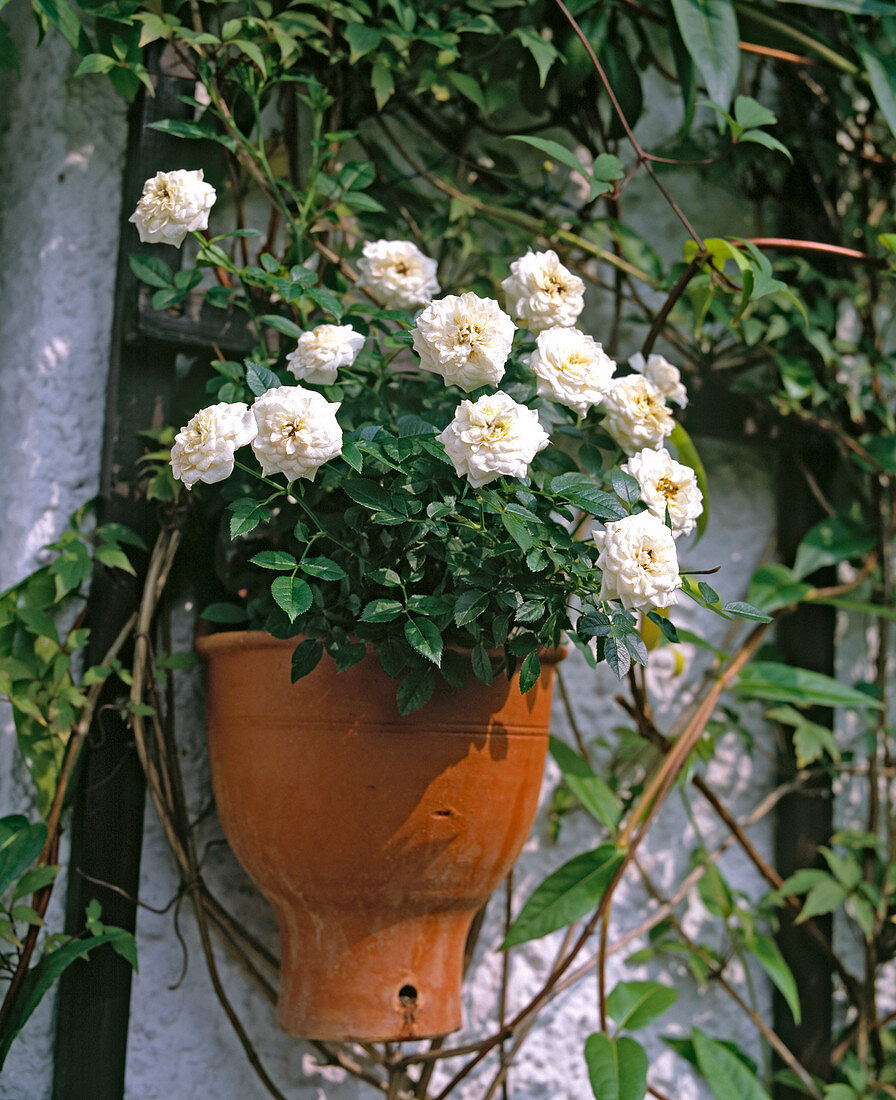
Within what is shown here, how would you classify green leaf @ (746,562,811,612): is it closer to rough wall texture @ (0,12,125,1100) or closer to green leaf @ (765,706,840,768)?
green leaf @ (765,706,840,768)

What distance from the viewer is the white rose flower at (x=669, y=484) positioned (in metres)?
0.87

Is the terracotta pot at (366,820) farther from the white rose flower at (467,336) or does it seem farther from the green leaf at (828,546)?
the green leaf at (828,546)

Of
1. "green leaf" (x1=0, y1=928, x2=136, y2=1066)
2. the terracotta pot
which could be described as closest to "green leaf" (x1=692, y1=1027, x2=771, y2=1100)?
the terracotta pot

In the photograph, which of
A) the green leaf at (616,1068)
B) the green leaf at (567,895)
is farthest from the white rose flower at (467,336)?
the green leaf at (616,1068)

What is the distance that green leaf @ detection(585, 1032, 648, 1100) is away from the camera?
38.4 inches

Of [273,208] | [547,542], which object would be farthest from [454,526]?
[273,208]

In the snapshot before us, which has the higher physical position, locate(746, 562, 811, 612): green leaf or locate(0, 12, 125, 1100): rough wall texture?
locate(0, 12, 125, 1100): rough wall texture

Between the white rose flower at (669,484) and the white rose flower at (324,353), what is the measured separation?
28 cm

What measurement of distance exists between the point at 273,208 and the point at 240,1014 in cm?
94

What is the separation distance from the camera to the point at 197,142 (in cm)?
114

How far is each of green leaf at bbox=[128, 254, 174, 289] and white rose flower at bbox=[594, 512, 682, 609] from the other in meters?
0.54

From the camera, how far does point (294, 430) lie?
0.78 m

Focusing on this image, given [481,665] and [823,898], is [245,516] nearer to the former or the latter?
[481,665]

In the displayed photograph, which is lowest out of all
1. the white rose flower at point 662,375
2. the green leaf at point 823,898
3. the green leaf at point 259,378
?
the green leaf at point 823,898
